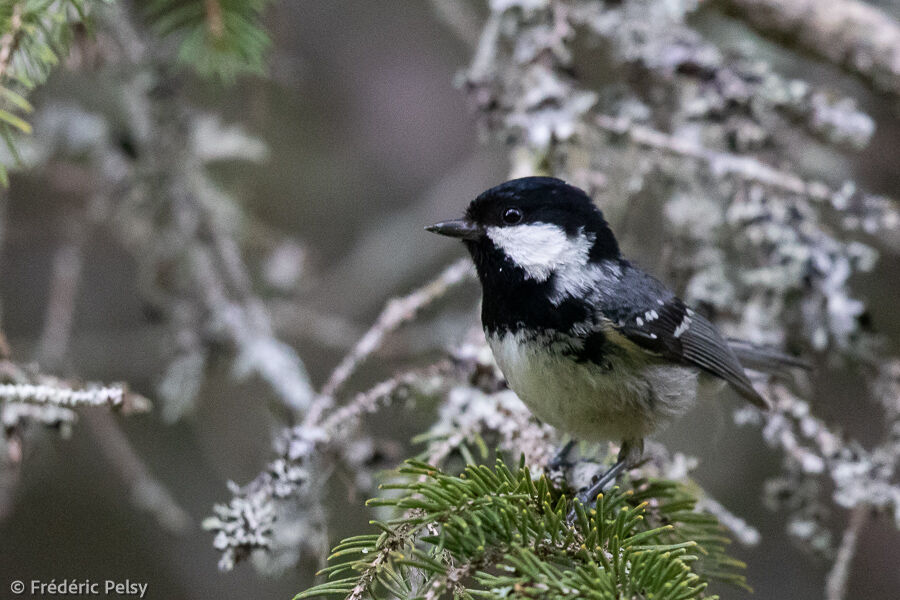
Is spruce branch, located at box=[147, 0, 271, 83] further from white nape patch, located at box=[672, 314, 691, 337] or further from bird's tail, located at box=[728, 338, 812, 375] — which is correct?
bird's tail, located at box=[728, 338, 812, 375]

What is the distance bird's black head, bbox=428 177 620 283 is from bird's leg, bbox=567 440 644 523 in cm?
46

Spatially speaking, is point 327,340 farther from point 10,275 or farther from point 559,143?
point 10,275

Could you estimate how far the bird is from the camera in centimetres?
167

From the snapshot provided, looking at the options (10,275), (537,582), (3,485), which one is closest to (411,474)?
(537,582)

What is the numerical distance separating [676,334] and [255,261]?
194 cm

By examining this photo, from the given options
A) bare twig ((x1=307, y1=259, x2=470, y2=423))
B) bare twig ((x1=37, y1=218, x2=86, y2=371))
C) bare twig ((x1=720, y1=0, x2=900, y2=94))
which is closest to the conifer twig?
bare twig ((x1=307, y1=259, x2=470, y2=423))

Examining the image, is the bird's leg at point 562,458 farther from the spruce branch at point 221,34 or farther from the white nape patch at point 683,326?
the spruce branch at point 221,34

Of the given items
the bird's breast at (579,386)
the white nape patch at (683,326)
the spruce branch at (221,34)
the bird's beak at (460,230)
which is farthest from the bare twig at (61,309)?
the white nape patch at (683,326)

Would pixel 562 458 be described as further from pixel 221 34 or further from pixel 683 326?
pixel 221 34

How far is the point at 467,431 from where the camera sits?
1.66 m

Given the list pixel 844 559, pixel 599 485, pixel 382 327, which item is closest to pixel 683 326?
pixel 599 485

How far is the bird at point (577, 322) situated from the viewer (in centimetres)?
167

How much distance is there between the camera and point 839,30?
220 centimetres

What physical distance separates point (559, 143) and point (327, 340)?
133cm
